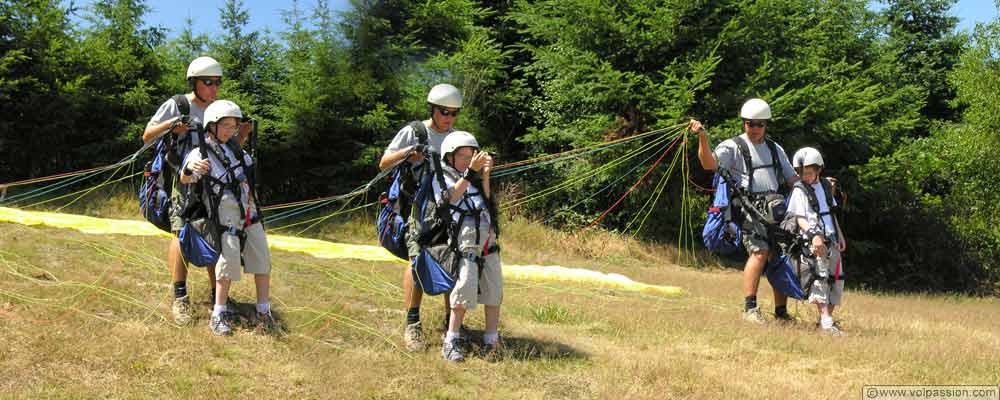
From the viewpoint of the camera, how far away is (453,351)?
229 inches

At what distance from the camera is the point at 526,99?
72.5 ft

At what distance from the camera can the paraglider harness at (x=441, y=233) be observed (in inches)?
231

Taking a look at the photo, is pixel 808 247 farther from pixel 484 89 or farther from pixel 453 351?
pixel 484 89

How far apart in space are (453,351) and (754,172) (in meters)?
3.94

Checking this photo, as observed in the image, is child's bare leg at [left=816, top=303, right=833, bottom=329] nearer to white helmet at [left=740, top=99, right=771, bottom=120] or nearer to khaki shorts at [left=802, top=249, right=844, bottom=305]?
khaki shorts at [left=802, top=249, right=844, bottom=305]

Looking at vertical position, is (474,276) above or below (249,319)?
above

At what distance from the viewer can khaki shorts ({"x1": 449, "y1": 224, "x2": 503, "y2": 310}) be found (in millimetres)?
5793

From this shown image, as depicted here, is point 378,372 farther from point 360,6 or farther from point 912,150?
point 912,150

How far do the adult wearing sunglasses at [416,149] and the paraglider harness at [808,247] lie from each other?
3.72 m

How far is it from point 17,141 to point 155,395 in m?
16.4

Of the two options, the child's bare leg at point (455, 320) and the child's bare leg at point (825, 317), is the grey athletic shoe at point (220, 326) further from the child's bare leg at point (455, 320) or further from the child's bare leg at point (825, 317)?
the child's bare leg at point (825, 317)

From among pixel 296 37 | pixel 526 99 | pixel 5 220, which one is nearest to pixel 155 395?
pixel 5 220

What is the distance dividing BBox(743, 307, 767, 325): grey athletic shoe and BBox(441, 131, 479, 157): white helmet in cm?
371

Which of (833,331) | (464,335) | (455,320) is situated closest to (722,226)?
(833,331)
